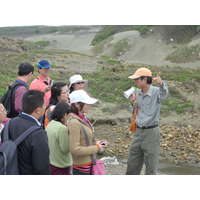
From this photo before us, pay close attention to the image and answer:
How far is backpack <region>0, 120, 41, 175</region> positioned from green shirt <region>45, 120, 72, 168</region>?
0.73 metres

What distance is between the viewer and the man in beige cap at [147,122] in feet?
11.9

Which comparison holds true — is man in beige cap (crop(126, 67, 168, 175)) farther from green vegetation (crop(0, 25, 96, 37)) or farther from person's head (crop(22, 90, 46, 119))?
green vegetation (crop(0, 25, 96, 37))

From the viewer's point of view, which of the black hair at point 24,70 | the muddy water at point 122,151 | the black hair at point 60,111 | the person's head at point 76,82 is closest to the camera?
the black hair at point 60,111

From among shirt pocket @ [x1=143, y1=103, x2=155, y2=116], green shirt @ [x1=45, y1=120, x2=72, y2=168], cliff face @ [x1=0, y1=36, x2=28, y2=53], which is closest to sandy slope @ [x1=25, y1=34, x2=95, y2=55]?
cliff face @ [x1=0, y1=36, x2=28, y2=53]

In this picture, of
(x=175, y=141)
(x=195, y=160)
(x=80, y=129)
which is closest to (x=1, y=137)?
(x=80, y=129)

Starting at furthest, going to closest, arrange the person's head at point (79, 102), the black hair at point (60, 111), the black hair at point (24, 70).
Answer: the black hair at point (24, 70) < the black hair at point (60, 111) < the person's head at point (79, 102)

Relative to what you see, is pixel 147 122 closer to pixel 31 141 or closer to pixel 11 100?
pixel 31 141

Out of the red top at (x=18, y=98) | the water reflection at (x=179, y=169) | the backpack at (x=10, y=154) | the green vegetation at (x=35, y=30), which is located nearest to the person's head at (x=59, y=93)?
the red top at (x=18, y=98)

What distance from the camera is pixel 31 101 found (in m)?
2.36

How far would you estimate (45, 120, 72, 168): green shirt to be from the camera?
2910mm

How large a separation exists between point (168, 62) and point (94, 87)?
1778 centimetres

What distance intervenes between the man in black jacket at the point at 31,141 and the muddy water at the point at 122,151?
452 cm

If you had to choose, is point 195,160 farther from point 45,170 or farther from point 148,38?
point 148,38

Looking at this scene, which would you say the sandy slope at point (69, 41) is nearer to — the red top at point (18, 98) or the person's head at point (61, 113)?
the red top at point (18, 98)
